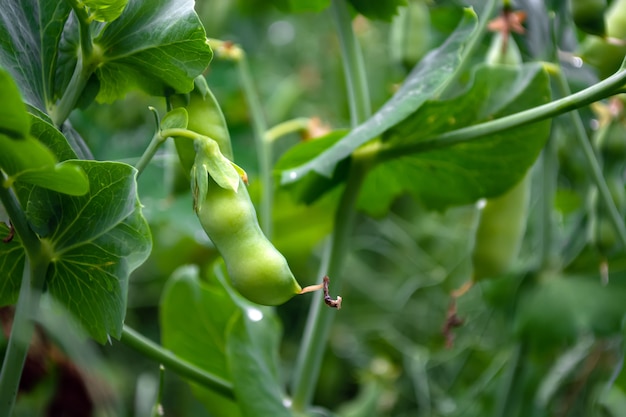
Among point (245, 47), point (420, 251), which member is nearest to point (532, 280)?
point (420, 251)

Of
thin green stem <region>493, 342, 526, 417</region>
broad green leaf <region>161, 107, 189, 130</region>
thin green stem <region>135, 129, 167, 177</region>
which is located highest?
broad green leaf <region>161, 107, 189, 130</region>

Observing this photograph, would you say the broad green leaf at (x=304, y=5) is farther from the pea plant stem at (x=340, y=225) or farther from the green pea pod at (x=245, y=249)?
the green pea pod at (x=245, y=249)

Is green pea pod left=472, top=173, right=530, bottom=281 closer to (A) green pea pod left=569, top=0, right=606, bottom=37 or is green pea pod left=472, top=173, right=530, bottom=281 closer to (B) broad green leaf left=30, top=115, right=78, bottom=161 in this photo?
(A) green pea pod left=569, top=0, right=606, bottom=37

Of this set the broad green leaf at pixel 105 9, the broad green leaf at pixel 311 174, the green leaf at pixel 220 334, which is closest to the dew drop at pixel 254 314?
the green leaf at pixel 220 334

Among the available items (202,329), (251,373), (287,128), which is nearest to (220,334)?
(202,329)

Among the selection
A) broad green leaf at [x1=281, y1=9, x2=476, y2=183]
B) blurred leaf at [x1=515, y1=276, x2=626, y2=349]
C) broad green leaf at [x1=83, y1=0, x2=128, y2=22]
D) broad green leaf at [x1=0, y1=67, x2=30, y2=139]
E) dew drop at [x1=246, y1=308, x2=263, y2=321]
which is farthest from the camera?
blurred leaf at [x1=515, y1=276, x2=626, y2=349]

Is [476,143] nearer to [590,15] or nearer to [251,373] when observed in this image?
[590,15]

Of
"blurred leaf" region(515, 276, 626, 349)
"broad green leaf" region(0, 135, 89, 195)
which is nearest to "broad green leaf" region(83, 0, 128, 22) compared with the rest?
"broad green leaf" region(0, 135, 89, 195)
